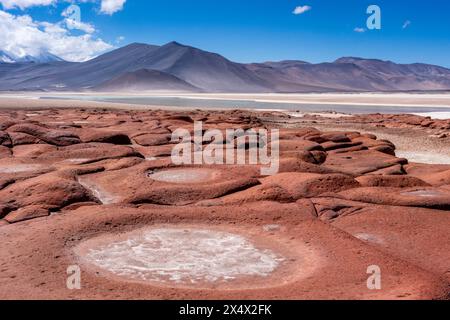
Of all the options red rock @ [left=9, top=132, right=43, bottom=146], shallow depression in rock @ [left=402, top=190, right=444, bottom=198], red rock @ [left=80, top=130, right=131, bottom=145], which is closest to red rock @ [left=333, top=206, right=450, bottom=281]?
Result: shallow depression in rock @ [left=402, top=190, right=444, bottom=198]

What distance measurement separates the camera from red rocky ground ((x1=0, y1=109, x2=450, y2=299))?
11.4 feet

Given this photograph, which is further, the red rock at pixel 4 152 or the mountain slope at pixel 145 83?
the mountain slope at pixel 145 83

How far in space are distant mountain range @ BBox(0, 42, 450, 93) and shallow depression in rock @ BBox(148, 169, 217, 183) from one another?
372 ft

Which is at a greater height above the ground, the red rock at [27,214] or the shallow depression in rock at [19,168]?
the shallow depression in rock at [19,168]

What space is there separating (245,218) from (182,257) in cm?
121

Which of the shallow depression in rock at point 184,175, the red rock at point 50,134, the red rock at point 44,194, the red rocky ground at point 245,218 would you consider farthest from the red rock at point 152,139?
the red rock at point 44,194

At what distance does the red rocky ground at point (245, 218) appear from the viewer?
11.4 ft

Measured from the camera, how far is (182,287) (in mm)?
3457

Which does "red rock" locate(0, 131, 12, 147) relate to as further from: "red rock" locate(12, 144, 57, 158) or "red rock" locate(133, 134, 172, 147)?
"red rock" locate(133, 134, 172, 147)

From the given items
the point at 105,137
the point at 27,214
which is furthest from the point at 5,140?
the point at 27,214

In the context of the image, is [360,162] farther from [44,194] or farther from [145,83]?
[145,83]

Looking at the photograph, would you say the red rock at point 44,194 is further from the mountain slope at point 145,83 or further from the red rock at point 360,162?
the mountain slope at point 145,83

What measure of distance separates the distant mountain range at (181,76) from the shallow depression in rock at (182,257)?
116215 mm
